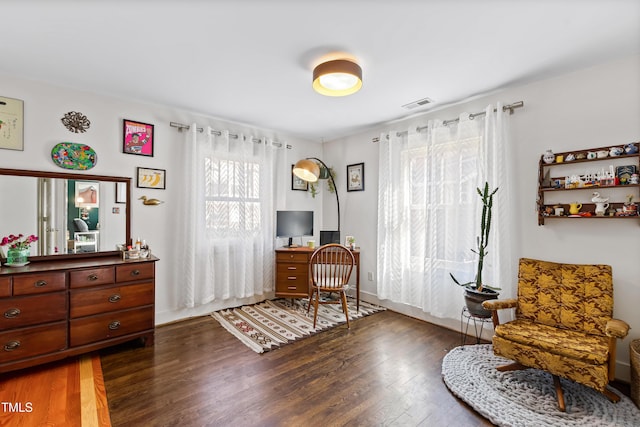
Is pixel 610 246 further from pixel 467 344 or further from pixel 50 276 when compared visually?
pixel 50 276

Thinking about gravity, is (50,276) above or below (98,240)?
below

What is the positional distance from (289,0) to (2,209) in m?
2.88

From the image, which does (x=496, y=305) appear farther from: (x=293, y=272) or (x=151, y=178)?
(x=151, y=178)

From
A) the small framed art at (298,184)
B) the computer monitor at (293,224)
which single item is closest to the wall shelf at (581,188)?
the computer monitor at (293,224)

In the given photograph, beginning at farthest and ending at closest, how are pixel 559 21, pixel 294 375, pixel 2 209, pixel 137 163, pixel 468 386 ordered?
pixel 137 163 → pixel 2 209 → pixel 294 375 → pixel 468 386 → pixel 559 21

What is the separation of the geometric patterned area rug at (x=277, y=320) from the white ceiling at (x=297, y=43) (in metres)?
2.41

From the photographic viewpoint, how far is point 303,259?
376cm

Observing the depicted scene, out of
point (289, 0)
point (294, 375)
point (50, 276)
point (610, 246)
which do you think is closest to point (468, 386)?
point (294, 375)

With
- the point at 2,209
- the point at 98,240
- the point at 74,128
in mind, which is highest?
the point at 74,128

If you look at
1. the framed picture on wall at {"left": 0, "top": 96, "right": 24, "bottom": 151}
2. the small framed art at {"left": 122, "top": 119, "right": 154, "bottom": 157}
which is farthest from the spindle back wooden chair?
the framed picture on wall at {"left": 0, "top": 96, "right": 24, "bottom": 151}

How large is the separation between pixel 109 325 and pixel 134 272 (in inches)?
18.4

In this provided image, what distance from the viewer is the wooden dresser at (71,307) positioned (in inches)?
84.0

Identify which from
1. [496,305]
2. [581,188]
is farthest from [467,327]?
[581,188]

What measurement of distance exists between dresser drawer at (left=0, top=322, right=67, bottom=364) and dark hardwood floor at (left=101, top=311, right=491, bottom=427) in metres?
0.38
